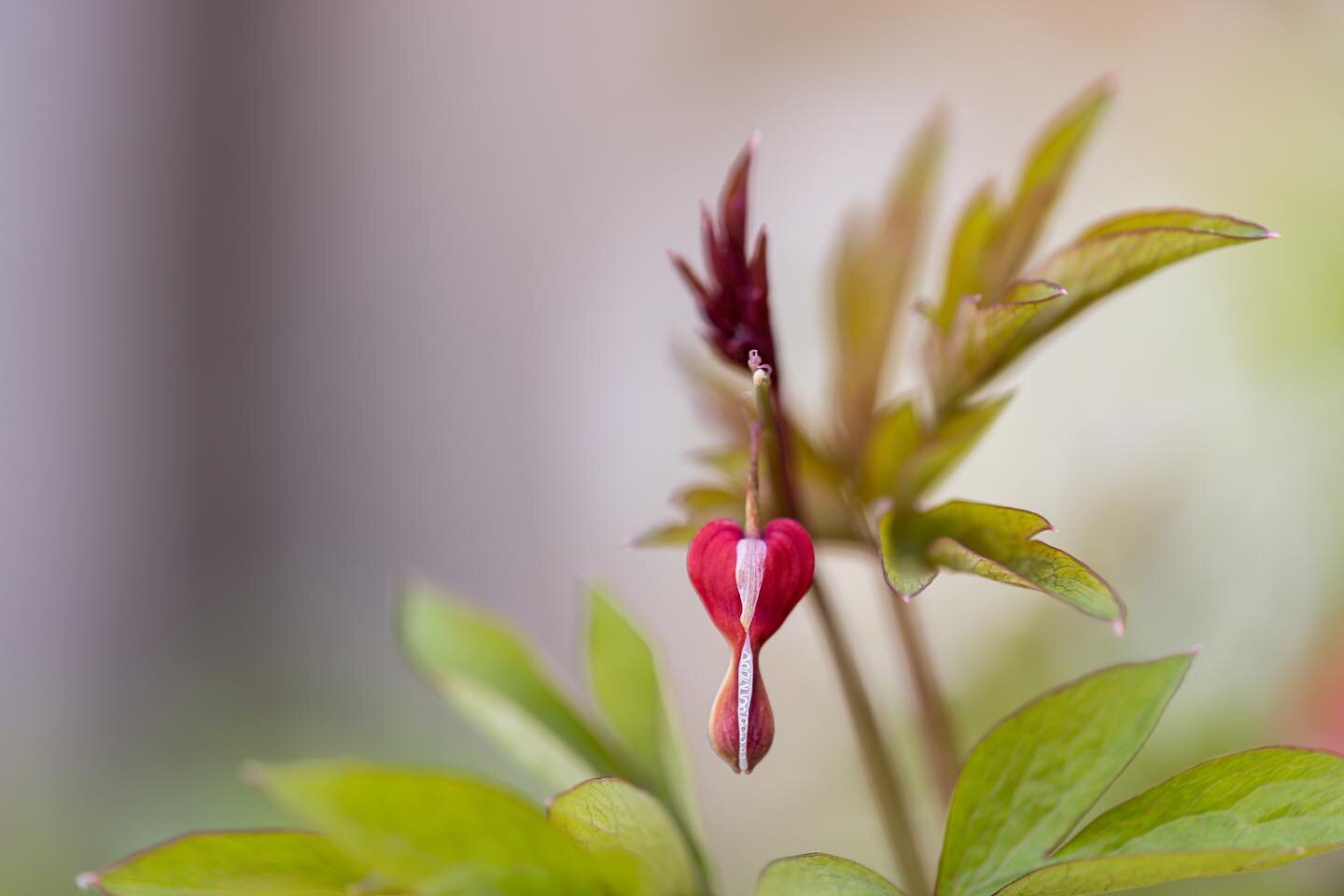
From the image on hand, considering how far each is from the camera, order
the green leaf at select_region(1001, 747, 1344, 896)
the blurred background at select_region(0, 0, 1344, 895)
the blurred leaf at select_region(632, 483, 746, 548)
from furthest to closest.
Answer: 1. the blurred background at select_region(0, 0, 1344, 895)
2. the blurred leaf at select_region(632, 483, 746, 548)
3. the green leaf at select_region(1001, 747, 1344, 896)

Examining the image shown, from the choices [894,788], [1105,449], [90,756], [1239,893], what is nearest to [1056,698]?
[894,788]

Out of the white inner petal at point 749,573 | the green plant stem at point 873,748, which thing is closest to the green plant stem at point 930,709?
the green plant stem at point 873,748

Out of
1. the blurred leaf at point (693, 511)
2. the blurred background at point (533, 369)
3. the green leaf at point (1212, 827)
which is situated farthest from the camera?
the blurred background at point (533, 369)

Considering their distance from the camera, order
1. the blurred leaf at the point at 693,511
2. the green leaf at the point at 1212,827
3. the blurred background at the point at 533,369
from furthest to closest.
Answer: the blurred background at the point at 533,369, the blurred leaf at the point at 693,511, the green leaf at the point at 1212,827

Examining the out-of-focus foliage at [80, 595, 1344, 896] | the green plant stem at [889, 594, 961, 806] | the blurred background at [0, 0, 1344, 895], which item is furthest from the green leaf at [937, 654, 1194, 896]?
the blurred background at [0, 0, 1344, 895]

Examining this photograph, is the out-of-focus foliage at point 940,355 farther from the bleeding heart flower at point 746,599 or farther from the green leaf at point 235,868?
the green leaf at point 235,868

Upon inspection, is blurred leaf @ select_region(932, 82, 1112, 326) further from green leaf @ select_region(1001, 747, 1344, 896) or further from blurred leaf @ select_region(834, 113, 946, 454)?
green leaf @ select_region(1001, 747, 1344, 896)
